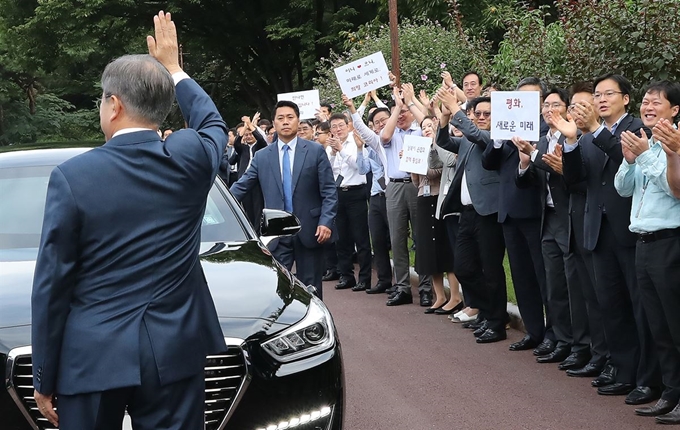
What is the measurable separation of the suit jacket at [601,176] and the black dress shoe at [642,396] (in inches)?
39.7

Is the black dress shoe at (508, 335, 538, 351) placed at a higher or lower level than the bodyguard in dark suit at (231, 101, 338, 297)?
lower

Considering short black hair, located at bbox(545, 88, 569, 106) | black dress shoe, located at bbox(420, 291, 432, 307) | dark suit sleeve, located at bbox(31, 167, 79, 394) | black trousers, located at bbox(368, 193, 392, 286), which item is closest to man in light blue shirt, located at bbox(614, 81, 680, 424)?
short black hair, located at bbox(545, 88, 569, 106)

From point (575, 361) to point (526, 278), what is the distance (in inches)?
44.6

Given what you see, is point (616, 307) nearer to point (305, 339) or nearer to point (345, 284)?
point (305, 339)

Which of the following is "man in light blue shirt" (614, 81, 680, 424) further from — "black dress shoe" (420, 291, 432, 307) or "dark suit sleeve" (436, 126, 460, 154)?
"black dress shoe" (420, 291, 432, 307)

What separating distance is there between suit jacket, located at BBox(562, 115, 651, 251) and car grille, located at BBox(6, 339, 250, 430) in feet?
11.4

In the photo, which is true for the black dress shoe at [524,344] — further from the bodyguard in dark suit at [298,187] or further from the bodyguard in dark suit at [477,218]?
the bodyguard in dark suit at [298,187]

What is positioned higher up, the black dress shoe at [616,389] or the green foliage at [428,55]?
the green foliage at [428,55]

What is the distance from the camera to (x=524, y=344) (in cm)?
948

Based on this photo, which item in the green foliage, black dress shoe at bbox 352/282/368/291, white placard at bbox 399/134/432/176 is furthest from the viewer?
the green foliage

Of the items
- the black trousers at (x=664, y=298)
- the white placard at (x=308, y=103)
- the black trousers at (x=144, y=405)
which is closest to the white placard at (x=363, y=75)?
the white placard at (x=308, y=103)

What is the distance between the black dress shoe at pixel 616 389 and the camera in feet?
25.4

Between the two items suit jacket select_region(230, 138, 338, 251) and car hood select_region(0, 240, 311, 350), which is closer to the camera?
car hood select_region(0, 240, 311, 350)

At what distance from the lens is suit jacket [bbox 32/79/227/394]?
358 centimetres
